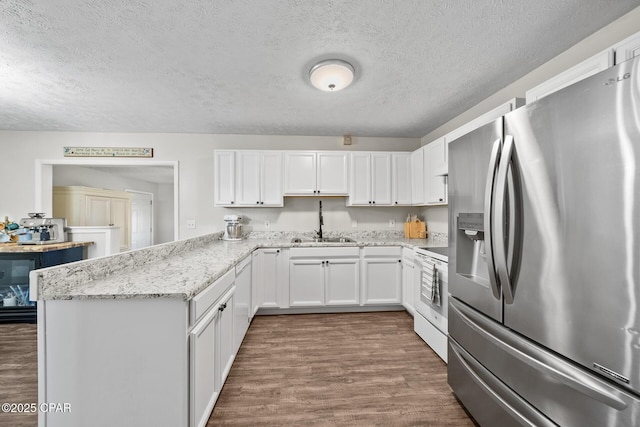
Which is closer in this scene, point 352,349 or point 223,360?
point 223,360

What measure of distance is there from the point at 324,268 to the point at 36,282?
246cm

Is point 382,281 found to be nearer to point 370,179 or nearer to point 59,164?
point 370,179

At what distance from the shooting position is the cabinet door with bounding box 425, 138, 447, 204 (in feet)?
9.34

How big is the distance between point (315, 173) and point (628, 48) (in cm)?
276

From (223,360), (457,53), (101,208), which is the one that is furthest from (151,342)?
(101,208)

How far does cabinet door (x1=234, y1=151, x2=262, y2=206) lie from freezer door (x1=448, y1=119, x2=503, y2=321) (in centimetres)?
247

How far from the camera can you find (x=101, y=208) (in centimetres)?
504

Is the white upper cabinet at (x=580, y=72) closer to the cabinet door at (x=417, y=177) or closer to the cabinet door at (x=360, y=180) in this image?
the cabinet door at (x=417, y=177)

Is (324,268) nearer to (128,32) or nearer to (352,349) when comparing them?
(352,349)

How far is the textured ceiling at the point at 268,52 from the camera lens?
4.91ft

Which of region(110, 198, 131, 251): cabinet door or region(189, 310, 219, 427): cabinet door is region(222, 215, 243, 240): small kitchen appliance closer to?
region(189, 310, 219, 427): cabinet door

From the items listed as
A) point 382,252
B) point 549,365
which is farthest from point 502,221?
point 382,252

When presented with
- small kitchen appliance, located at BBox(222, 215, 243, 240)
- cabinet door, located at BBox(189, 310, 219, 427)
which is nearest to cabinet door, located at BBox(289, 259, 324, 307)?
small kitchen appliance, located at BBox(222, 215, 243, 240)

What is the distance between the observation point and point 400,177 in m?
3.64
